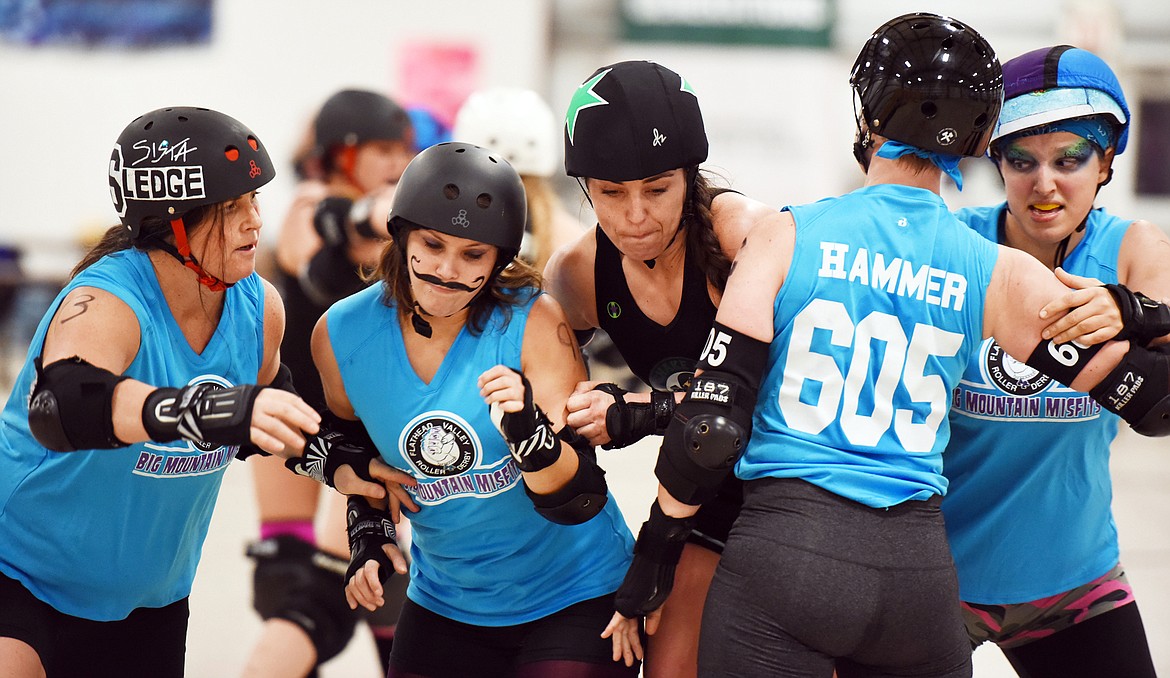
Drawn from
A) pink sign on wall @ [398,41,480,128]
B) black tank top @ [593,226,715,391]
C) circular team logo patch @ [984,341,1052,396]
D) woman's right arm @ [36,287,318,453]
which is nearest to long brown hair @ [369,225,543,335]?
black tank top @ [593,226,715,391]

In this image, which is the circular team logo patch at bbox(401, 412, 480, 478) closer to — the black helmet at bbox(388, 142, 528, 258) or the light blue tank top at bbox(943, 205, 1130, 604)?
the black helmet at bbox(388, 142, 528, 258)

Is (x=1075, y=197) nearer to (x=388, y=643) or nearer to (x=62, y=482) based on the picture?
(x=62, y=482)

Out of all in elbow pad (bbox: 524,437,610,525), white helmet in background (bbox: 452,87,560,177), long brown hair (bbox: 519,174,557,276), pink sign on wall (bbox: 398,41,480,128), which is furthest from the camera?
pink sign on wall (bbox: 398,41,480,128)

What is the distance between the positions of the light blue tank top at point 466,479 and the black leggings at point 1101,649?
1.08 metres

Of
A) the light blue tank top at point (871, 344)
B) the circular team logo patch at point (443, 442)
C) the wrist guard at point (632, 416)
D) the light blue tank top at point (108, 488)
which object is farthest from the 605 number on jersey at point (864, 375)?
the light blue tank top at point (108, 488)

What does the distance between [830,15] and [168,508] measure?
1057 centimetres

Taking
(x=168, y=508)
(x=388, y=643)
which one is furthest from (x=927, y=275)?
(x=388, y=643)

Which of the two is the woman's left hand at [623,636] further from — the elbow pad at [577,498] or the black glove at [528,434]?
the black glove at [528,434]

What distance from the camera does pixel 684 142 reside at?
247cm

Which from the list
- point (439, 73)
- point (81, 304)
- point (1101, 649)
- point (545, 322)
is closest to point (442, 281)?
point (545, 322)

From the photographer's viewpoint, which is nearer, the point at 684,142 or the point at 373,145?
the point at 684,142

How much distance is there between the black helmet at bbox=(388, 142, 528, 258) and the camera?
7.76 feet

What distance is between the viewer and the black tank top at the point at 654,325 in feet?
8.45

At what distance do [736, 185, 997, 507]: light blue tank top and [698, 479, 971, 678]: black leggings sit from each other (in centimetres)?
5
